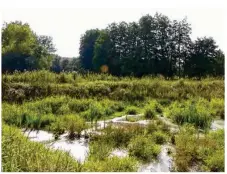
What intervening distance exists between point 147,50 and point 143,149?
19628mm

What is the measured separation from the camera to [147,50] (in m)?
25.0

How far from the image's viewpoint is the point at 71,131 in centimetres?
686

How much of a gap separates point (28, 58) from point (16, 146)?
22838 mm

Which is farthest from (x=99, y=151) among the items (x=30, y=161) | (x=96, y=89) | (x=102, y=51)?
(x=102, y=51)

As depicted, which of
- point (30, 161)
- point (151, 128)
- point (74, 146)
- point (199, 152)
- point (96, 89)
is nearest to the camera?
point (30, 161)

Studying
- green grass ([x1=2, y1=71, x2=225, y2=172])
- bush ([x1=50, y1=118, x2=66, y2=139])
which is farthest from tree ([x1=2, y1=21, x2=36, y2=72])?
bush ([x1=50, y1=118, x2=66, y2=139])

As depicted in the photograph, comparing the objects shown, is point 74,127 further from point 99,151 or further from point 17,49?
point 17,49

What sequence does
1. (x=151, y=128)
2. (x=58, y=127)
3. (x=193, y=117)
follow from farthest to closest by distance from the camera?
1. (x=193, y=117)
2. (x=58, y=127)
3. (x=151, y=128)

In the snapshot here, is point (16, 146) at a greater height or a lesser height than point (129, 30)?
lesser

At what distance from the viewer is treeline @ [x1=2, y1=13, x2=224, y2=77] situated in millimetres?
23812

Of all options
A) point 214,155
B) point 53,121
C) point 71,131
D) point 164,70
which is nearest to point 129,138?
point 71,131

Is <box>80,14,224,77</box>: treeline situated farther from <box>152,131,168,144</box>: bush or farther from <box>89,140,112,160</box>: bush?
<box>89,140,112,160</box>: bush

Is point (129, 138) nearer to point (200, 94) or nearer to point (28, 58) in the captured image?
point (200, 94)

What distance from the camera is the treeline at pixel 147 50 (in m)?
23.8
